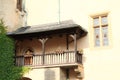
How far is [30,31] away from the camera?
20.8 m

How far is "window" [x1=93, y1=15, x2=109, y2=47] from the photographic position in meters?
19.6

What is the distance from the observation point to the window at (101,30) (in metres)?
19.6

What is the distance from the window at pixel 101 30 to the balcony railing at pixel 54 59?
1416 millimetres

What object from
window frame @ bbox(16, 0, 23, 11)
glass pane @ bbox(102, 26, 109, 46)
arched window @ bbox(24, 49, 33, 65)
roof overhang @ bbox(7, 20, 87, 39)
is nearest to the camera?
roof overhang @ bbox(7, 20, 87, 39)

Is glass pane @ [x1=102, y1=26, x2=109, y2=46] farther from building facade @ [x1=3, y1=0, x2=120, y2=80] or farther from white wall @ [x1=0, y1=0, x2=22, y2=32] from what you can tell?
white wall @ [x1=0, y1=0, x2=22, y2=32]

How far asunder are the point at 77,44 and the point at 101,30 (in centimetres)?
170

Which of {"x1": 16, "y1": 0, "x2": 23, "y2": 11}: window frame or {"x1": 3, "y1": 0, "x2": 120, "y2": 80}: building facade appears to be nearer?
{"x1": 3, "y1": 0, "x2": 120, "y2": 80}: building facade

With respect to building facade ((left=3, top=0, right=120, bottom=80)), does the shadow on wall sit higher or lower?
lower

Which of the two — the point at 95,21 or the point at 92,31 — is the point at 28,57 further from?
the point at 95,21

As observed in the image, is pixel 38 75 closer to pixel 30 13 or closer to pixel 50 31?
pixel 50 31

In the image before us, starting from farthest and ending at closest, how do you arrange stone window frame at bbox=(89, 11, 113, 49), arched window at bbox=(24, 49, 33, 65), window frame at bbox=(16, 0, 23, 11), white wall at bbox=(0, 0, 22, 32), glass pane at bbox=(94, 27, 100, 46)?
1. window frame at bbox=(16, 0, 23, 11)
2. white wall at bbox=(0, 0, 22, 32)
3. arched window at bbox=(24, 49, 33, 65)
4. glass pane at bbox=(94, 27, 100, 46)
5. stone window frame at bbox=(89, 11, 113, 49)

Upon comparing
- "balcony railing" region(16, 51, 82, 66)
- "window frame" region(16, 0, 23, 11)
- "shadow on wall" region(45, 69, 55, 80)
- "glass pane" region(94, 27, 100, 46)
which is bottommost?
"shadow on wall" region(45, 69, 55, 80)

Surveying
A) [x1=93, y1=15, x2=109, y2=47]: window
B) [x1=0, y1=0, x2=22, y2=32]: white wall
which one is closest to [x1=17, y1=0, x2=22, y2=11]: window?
[x1=0, y1=0, x2=22, y2=32]: white wall

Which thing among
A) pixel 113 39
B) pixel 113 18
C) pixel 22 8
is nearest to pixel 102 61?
pixel 113 39
